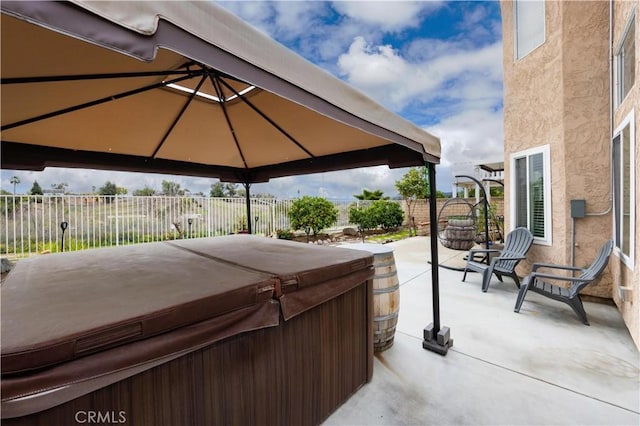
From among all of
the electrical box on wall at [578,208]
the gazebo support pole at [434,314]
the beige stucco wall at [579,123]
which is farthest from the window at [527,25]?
the gazebo support pole at [434,314]

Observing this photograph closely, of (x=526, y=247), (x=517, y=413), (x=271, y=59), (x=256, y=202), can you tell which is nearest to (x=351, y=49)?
(x=256, y=202)

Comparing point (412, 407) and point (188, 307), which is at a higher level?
point (188, 307)

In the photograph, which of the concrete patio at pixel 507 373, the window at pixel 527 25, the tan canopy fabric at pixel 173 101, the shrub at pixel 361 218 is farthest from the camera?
the shrub at pixel 361 218

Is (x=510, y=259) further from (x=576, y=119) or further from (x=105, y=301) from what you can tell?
(x=105, y=301)

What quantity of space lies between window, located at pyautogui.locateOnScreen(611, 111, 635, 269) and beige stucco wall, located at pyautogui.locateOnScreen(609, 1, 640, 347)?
0.15 meters

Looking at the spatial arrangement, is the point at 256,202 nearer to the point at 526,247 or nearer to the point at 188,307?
the point at 526,247

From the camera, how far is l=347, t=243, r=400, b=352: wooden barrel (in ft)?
9.31

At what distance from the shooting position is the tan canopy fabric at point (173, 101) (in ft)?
2.83

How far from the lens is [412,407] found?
217 cm

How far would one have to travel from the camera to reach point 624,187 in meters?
3.58

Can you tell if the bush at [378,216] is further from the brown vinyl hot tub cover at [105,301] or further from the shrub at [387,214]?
the brown vinyl hot tub cover at [105,301]

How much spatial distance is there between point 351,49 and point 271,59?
9.85m

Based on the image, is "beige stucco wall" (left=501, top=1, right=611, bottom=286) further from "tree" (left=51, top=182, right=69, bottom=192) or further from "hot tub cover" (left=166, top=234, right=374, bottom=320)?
"tree" (left=51, top=182, right=69, bottom=192)

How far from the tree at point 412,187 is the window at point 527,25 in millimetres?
8310
